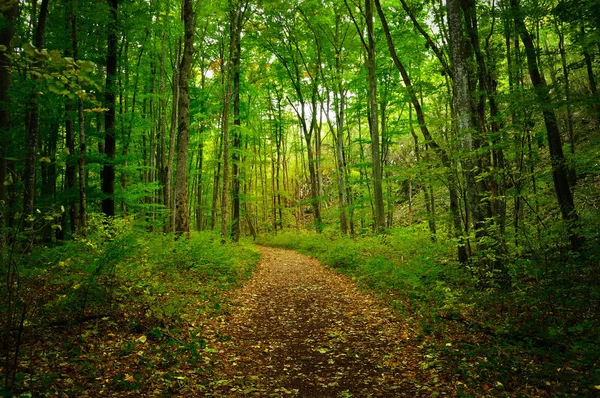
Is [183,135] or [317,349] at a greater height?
[183,135]

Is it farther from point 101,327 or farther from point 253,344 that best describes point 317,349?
point 101,327

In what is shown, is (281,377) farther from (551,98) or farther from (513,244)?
(551,98)

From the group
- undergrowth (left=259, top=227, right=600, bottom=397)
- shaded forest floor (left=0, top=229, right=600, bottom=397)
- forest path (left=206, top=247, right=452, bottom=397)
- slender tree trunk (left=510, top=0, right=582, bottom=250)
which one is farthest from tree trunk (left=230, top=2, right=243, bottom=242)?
slender tree trunk (left=510, top=0, right=582, bottom=250)

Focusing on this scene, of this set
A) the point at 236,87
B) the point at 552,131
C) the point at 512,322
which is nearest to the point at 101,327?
the point at 512,322

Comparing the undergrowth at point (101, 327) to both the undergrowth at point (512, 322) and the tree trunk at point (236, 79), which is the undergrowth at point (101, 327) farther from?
the tree trunk at point (236, 79)

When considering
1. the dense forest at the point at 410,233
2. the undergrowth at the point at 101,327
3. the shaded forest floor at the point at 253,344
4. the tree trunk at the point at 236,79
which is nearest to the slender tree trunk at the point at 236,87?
the tree trunk at the point at 236,79

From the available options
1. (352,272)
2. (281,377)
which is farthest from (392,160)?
(281,377)

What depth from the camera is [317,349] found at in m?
5.59

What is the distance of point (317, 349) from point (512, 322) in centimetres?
329

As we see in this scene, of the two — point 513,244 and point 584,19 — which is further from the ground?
point 584,19

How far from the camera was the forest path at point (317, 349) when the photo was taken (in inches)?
172

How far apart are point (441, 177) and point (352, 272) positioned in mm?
4862

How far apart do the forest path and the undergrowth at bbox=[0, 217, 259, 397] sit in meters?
0.52

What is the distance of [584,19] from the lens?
5.64 m
